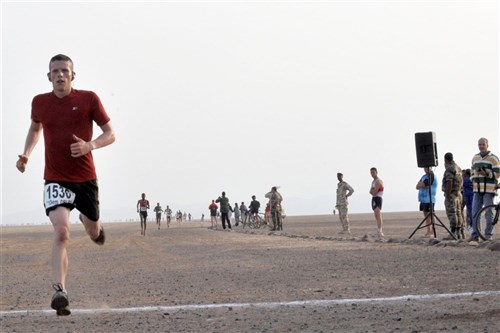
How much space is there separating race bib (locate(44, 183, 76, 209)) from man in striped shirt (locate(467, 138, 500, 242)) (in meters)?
10.5

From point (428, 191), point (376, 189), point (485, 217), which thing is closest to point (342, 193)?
point (376, 189)

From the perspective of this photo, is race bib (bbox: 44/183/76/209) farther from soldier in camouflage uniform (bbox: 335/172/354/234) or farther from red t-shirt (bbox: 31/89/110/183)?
soldier in camouflage uniform (bbox: 335/172/354/234)

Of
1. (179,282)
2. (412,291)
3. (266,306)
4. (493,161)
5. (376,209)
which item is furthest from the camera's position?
(376,209)

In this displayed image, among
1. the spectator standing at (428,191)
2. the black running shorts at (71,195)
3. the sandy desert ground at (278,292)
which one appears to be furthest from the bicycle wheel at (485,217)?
the black running shorts at (71,195)

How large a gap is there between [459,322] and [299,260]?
8.96 meters

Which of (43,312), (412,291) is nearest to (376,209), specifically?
(412,291)

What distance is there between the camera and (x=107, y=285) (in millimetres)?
13148

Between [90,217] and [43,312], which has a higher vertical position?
[90,217]

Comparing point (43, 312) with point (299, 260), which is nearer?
point (43, 312)

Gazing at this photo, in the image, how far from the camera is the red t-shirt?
24.7ft

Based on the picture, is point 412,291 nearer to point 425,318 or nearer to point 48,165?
point 425,318

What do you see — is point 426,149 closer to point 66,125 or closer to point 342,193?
point 342,193

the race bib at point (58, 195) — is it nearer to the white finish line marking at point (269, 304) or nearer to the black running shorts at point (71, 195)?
the black running shorts at point (71, 195)

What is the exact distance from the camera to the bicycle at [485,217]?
16.2m
